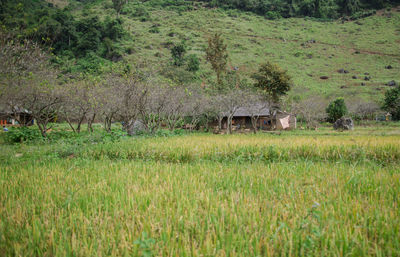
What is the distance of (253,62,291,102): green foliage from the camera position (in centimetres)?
3003

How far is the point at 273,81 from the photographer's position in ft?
99.5

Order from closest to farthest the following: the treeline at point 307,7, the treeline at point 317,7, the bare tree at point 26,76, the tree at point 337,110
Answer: the bare tree at point 26,76
the tree at point 337,110
the treeline at point 307,7
the treeline at point 317,7

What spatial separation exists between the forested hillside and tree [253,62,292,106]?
13.4m

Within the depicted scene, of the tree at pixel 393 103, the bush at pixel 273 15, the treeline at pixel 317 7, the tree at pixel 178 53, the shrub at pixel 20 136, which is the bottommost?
the shrub at pixel 20 136

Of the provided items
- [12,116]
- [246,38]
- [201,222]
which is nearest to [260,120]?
[12,116]

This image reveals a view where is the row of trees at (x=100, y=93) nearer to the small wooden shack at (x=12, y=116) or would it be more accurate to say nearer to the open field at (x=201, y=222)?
the small wooden shack at (x=12, y=116)

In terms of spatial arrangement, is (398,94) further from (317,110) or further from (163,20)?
(163,20)

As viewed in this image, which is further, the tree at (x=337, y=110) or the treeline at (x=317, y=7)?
the treeline at (x=317, y=7)

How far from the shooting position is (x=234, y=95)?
84.3ft

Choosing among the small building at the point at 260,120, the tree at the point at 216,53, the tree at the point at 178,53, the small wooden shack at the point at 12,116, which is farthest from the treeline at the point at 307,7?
the small wooden shack at the point at 12,116

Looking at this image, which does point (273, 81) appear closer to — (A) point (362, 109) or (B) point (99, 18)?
(A) point (362, 109)

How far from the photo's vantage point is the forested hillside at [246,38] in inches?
2255

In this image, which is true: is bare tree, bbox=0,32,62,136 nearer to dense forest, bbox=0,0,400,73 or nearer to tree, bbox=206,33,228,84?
dense forest, bbox=0,0,400,73

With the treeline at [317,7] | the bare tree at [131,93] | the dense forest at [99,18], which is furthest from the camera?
the treeline at [317,7]
